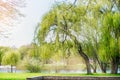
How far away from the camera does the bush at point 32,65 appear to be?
30.9 meters

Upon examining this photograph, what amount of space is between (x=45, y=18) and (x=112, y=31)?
4.70 meters

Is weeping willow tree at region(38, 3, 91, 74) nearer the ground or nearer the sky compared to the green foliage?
nearer the sky

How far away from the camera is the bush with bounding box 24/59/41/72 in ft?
101

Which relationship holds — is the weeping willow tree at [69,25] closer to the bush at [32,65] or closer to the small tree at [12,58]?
the bush at [32,65]

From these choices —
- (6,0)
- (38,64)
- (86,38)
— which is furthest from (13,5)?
(38,64)

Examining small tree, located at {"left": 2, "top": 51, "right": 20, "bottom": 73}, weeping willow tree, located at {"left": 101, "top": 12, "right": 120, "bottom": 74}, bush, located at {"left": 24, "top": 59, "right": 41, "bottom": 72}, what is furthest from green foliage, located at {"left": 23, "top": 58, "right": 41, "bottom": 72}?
weeping willow tree, located at {"left": 101, "top": 12, "right": 120, "bottom": 74}

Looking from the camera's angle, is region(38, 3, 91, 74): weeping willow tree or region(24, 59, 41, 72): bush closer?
region(38, 3, 91, 74): weeping willow tree

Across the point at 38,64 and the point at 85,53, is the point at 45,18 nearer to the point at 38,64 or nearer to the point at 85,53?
the point at 85,53

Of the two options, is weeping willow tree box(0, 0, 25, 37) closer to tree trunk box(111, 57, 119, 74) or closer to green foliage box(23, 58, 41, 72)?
tree trunk box(111, 57, 119, 74)

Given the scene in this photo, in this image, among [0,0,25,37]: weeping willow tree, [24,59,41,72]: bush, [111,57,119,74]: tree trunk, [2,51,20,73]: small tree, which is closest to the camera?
[0,0,25,37]: weeping willow tree

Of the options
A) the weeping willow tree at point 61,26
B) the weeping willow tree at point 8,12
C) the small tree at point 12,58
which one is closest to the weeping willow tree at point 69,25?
the weeping willow tree at point 61,26

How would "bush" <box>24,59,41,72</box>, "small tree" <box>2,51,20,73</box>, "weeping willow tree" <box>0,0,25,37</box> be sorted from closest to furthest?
"weeping willow tree" <box>0,0,25,37</box>
"bush" <box>24,59,41,72</box>
"small tree" <box>2,51,20,73</box>

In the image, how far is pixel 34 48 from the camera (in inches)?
894

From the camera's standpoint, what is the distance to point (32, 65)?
103 feet
